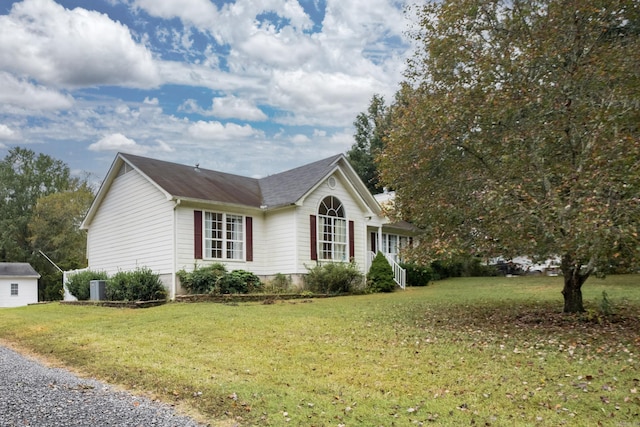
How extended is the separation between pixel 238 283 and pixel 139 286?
302 centimetres

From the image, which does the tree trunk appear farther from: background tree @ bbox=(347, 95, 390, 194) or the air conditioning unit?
background tree @ bbox=(347, 95, 390, 194)

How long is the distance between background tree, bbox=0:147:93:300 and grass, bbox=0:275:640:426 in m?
34.3

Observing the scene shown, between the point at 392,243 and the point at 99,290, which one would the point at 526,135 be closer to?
the point at 99,290

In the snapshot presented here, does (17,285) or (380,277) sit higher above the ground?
(380,277)

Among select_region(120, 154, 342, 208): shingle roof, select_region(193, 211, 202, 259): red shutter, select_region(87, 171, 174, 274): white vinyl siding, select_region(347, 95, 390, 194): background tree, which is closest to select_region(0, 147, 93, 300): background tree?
select_region(87, 171, 174, 274): white vinyl siding

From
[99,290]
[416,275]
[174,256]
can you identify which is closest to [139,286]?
[174,256]

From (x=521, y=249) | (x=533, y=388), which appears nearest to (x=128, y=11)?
(x=521, y=249)

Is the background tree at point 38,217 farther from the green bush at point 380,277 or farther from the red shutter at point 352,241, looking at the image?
the green bush at point 380,277

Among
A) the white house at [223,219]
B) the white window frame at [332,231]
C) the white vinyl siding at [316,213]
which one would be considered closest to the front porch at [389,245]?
the white vinyl siding at [316,213]

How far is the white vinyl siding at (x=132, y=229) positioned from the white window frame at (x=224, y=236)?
49.7 inches

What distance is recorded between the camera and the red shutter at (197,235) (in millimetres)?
16734

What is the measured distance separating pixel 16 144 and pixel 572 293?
52933 mm

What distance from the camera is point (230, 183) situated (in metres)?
20.4

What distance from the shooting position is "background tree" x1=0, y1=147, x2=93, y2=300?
4328cm
